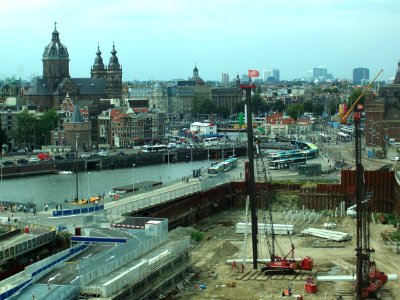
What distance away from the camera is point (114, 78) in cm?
9050

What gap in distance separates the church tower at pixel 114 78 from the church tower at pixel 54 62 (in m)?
5.54

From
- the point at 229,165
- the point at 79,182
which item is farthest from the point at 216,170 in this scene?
the point at 79,182

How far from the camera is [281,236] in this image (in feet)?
A: 106

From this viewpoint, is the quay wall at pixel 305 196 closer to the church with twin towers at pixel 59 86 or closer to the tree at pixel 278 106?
the church with twin towers at pixel 59 86

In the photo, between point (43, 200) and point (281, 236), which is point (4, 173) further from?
point (281, 236)

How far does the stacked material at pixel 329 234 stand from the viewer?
104 ft

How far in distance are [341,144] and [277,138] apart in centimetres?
935

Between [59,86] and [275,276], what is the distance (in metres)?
58.0

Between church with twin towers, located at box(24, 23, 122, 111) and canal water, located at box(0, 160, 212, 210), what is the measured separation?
18.2 metres

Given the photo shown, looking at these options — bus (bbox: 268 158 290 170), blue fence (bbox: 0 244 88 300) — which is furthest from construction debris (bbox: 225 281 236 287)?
bus (bbox: 268 158 290 170)

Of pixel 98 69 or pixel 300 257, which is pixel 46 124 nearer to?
pixel 98 69

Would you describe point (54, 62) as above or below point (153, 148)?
above

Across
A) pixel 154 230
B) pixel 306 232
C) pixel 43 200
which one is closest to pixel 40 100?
pixel 43 200

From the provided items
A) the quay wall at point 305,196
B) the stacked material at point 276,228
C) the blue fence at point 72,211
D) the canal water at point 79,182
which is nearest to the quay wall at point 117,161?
the canal water at point 79,182
